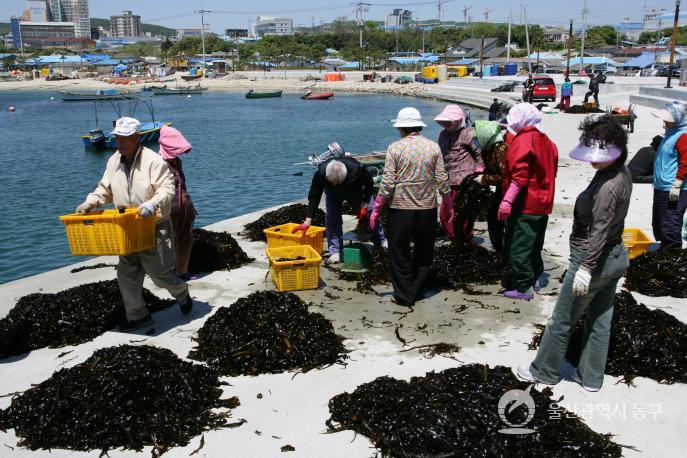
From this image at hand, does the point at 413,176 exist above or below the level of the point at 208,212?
above

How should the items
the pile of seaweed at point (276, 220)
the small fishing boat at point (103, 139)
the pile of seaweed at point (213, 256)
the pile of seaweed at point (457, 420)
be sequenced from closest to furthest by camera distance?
the pile of seaweed at point (457, 420) → the pile of seaweed at point (213, 256) → the pile of seaweed at point (276, 220) → the small fishing boat at point (103, 139)

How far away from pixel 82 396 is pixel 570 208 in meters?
7.97

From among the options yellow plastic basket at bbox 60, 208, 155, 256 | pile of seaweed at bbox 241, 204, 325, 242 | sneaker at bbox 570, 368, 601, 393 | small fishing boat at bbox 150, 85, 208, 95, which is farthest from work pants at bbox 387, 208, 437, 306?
small fishing boat at bbox 150, 85, 208, 95

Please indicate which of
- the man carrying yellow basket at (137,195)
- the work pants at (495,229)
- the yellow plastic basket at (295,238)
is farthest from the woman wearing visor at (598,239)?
the yellow plastic basket at (295,238)

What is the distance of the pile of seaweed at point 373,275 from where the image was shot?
648cm

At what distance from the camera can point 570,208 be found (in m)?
9.73

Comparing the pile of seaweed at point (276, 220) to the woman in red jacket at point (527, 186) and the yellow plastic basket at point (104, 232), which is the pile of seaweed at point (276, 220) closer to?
the woman in red jacket at point (527, 186)

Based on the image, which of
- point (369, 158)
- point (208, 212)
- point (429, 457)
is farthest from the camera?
point (208, 212)

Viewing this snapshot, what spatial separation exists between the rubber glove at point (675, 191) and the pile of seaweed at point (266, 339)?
3.94m

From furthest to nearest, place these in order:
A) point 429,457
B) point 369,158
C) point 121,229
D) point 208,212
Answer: point 208,212
point 369,158
point 121,229
point 429,457

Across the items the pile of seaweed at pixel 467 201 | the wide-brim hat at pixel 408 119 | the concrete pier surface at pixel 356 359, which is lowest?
the concrete pier surface at pixel 356 359

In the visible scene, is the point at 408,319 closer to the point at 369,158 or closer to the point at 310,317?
the point at 310,317

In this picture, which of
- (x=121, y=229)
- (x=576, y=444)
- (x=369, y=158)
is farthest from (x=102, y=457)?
(x=369, y=158)

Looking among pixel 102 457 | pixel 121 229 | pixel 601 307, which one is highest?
pixel 121 229
